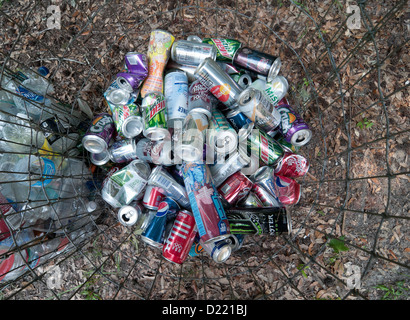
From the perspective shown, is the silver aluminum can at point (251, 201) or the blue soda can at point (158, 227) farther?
the silver aluminum can at point (251, 201)

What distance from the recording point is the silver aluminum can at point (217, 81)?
1481 mm

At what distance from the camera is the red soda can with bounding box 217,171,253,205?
149cm

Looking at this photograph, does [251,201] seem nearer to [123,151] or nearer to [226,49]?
[123,151]

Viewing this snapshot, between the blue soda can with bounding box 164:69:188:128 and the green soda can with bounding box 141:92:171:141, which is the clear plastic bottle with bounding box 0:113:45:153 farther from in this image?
the blue soda can with bounding box 164:69:188:128

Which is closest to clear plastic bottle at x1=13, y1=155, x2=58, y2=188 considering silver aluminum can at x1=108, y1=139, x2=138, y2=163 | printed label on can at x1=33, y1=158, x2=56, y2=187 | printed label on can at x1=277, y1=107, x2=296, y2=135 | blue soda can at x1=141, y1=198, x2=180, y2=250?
printed label on can at x1=33, y1=158, x2=56, y2=187

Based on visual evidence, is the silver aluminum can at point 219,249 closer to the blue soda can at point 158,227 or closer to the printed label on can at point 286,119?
the blue soda can at point 158,227

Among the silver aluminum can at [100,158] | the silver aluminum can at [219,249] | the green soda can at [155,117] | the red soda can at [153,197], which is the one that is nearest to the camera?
the silver aluminum can at [219,249]

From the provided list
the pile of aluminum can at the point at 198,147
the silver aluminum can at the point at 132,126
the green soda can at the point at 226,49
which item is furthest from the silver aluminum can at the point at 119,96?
the green soda can at the point at 226,49

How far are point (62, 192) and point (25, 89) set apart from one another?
0.57 metres

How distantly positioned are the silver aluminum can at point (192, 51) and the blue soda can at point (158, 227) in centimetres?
77

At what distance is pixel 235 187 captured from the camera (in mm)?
1493

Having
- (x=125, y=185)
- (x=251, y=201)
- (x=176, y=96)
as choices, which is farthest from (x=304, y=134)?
(x=125, y=185)

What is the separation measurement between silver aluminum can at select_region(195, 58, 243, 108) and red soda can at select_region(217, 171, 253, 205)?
0.39 metres
